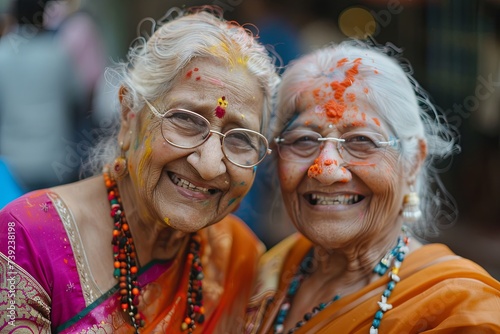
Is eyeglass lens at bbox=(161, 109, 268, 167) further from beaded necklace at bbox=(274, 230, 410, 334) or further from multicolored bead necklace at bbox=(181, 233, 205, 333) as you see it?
beaded necklace at bbox=(274, 230, 410, 334)

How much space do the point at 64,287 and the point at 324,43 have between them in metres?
4.16

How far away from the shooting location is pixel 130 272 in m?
2.38

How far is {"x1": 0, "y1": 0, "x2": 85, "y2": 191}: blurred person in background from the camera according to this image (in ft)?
12.6

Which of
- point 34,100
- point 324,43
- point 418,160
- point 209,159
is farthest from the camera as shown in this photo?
point 324,43

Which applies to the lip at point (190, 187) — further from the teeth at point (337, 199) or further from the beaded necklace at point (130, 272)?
the teeth at point (337, 199)

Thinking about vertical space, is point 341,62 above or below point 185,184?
above

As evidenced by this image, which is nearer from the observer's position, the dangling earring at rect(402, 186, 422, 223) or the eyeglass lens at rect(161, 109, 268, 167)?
the eyeglass lens at rect(161, 109, 268, 167)

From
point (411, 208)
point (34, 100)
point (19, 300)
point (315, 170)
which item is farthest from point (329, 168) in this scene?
point (34, 100)

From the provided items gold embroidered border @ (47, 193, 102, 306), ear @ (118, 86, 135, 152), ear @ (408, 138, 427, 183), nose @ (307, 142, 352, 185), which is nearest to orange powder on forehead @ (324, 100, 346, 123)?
nose @ (307, 142, 352, 185)

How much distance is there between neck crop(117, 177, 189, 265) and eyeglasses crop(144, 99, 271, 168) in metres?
0.36

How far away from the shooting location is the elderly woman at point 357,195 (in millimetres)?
2262

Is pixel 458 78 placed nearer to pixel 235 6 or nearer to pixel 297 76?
pixel 235 6

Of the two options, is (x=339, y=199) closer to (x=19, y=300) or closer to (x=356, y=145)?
(x=356, y=145)

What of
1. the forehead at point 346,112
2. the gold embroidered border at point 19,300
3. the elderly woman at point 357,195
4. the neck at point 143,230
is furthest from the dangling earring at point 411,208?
the gold embroidered border at point 19,300
